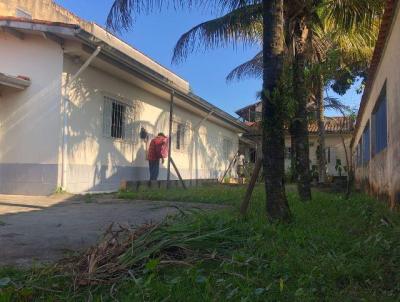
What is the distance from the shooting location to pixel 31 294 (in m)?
3.44

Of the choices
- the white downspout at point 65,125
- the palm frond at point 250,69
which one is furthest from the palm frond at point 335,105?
the white downspout at point 65,125

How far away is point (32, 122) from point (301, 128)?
6174mm

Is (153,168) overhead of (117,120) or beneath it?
beneath

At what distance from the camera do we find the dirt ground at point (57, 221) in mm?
4887

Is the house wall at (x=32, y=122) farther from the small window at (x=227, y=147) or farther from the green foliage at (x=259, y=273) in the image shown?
the small window at (x=227, y=147)

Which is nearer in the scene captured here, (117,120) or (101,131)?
(101,131)

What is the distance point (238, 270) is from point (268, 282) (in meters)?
0.37

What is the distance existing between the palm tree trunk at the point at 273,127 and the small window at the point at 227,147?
18.9 meters

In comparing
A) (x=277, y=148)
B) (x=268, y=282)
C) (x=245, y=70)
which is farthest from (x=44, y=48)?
(x=245, y=70)

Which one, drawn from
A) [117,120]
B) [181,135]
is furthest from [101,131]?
[181,135]

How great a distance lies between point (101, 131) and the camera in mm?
13125

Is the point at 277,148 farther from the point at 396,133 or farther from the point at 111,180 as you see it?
the point at 111,180

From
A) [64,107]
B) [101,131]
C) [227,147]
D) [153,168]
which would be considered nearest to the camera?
[64,107]

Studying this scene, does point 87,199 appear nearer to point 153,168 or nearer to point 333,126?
point 153,168
